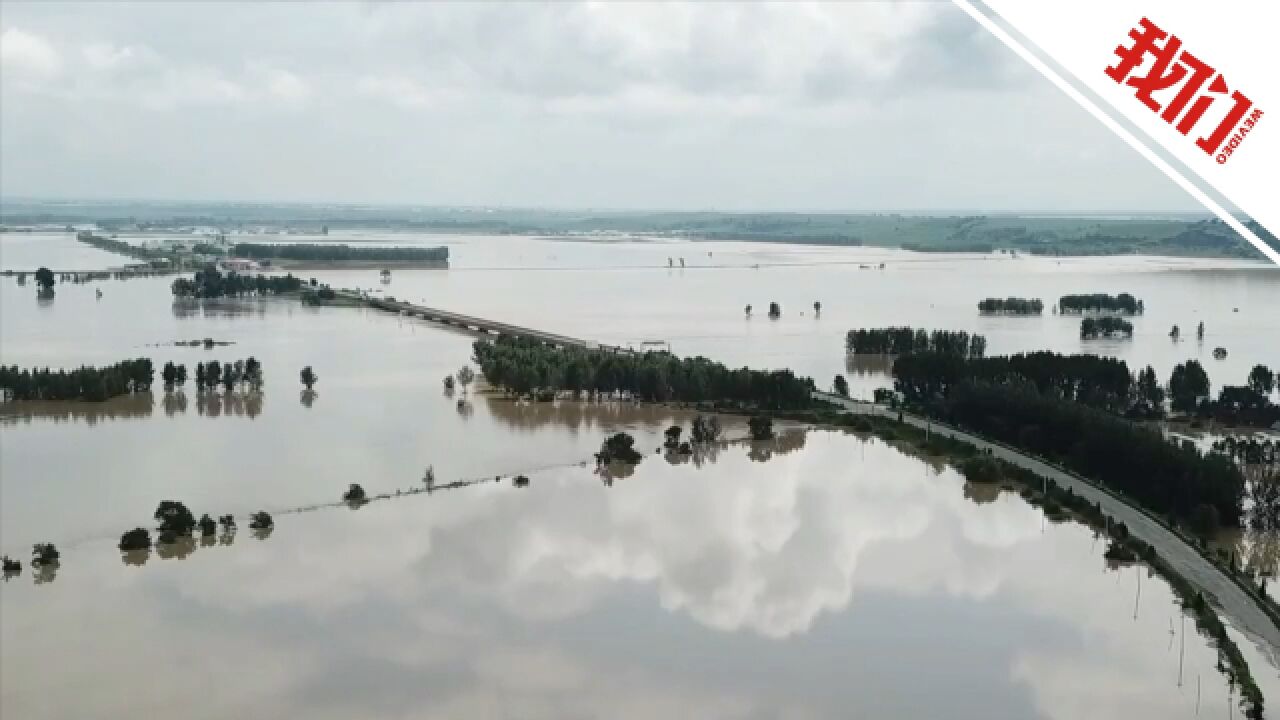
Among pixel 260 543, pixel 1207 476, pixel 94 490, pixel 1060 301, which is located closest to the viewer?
pixel 260 543

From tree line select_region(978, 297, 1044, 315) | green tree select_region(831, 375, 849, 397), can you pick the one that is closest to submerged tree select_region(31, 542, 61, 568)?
green tree select_region(831, 375, 849, 397)

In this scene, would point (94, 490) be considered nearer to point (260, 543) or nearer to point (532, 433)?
point (260, 543)

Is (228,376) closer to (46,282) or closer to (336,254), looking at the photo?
→ (46,282)

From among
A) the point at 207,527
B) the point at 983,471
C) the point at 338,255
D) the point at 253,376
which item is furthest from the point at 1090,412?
the point at 338,255

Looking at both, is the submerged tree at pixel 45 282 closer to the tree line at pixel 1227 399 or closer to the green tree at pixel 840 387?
the green tree at pixel 840 387

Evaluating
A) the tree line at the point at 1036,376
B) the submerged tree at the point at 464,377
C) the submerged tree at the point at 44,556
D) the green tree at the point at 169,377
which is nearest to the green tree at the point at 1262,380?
the tree line at the point at 1036,376

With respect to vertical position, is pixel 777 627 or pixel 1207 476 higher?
pixel 1207 476

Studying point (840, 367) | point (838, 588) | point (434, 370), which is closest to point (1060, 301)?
point (840, 367)
